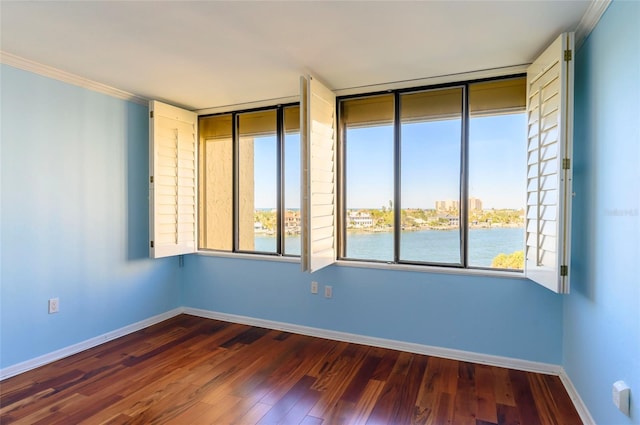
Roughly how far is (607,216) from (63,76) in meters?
3.83

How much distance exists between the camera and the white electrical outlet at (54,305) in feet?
8.82

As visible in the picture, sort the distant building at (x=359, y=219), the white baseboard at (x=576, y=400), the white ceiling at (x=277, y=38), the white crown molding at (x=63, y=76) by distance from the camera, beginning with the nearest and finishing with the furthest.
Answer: the white ceiling at (x=277, y=38)
the white baseboard at (x=576, y=400)
the white crown molding at (x=63, y=76)
the distant building at (x=359, y=219)

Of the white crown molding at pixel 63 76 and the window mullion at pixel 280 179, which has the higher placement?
the white crown molding at pixel 63 76

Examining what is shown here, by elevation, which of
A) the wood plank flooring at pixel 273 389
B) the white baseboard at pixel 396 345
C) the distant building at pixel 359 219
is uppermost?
the distant building at pixel 359 219

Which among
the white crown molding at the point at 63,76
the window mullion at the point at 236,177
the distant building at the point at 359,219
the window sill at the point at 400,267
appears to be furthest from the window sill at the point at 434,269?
Answer: the white crown molding at the point at 63,76

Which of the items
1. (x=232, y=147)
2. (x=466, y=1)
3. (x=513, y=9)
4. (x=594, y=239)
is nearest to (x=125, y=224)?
(x=232, y=147)

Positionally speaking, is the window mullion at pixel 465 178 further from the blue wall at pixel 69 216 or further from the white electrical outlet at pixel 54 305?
the white electrical outlet at pixel 54 305

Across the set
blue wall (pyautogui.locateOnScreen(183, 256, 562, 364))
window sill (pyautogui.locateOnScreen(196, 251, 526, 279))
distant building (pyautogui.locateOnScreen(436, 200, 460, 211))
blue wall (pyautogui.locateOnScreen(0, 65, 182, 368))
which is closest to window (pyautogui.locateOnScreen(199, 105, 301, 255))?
window sill (pyautogui.locateOnScreen(196, 251, 526, 279))

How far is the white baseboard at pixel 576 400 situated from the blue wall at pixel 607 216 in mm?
50

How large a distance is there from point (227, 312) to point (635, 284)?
3.37m

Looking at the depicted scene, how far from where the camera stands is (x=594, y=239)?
6.22 feet

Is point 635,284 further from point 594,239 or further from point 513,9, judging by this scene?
point 513,9

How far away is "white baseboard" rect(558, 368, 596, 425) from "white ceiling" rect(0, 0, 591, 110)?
2.26m

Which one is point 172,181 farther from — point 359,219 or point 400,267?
point 400,267
